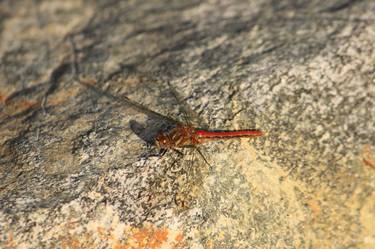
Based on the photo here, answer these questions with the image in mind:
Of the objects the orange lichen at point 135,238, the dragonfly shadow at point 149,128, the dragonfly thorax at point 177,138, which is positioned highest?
the dragonfly thorax at point 177,138

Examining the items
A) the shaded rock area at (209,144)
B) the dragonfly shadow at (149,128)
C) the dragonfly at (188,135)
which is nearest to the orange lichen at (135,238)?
the shaded rock area at (209,144)

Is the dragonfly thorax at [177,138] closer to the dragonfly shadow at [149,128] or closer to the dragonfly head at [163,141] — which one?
the dragonfly head at [163,141]

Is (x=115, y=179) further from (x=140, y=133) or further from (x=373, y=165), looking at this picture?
(x=373, y=165)

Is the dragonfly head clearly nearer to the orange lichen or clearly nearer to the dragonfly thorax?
the dragonfly thorax

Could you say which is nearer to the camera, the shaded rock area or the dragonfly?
the shaded rock area

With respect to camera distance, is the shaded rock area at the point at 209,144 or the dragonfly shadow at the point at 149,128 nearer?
the shaded rock area at the point at 209,144

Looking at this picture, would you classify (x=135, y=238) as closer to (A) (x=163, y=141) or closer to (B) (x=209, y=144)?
(A) (x=163, y=141)

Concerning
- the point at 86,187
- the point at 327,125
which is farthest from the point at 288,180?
the point at 86,187

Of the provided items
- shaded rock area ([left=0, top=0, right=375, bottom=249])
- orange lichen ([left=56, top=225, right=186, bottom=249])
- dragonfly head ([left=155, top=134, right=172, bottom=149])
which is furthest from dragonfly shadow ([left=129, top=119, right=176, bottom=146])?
orange lichen ([left=56, top=225, right=186, bottom=249])
